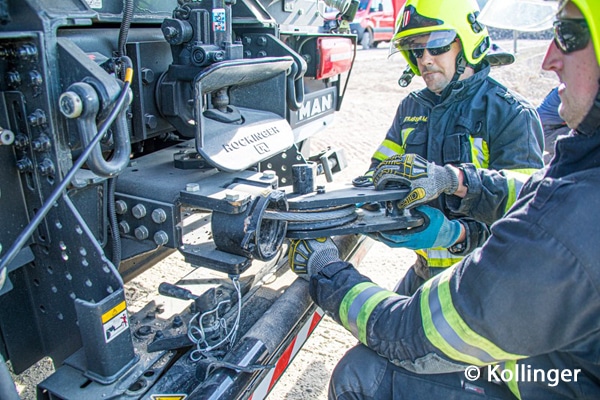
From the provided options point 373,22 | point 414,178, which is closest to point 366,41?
point 373,22

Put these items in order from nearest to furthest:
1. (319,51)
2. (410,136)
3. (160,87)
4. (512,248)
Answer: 1. (512,248)
2. (160,87)
3. (410,136)
4. (319,51)

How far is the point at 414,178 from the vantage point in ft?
6.64

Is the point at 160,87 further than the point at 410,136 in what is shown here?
No

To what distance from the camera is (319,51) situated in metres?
2.85

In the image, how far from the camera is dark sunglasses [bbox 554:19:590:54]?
1.25 m

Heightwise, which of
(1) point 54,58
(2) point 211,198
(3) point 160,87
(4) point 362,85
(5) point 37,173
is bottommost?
(4) point 362,85

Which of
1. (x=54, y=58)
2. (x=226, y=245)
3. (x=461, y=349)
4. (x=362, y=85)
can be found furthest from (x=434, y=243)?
(x=362, y=85)

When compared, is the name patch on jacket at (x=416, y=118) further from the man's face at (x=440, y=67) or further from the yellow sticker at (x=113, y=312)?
the yellow sticker at (x=113, y=312)

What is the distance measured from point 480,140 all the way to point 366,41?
58.4 ft

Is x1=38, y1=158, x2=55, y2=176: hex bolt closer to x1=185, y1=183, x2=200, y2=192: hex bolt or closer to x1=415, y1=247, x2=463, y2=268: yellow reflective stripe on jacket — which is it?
x1=185, y1=183, x2=200, y2=192: hex bolt

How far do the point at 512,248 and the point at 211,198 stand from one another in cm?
87

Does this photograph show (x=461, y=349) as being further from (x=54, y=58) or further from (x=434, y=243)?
(x=54, y=58)

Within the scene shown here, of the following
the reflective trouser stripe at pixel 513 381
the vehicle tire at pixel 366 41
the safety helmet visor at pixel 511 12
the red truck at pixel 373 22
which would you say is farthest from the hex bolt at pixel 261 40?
the vehicle tire at pixel 366 41

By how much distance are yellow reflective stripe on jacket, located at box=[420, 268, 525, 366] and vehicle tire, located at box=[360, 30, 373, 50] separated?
1864 centimetres
